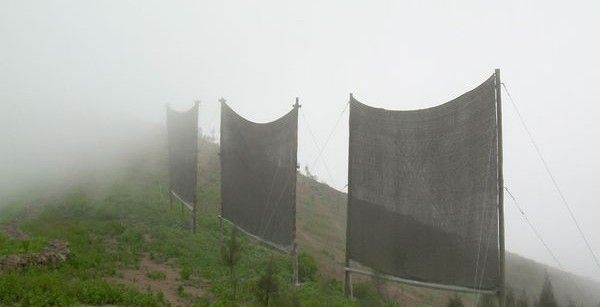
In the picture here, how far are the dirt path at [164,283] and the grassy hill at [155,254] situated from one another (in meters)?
0.03

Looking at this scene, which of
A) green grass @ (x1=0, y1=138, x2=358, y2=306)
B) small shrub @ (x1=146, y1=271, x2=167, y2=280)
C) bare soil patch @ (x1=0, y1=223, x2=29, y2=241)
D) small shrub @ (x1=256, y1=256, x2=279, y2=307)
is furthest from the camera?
bare soil patch @ (x1=0, y1=223, x2=29, y2=241)

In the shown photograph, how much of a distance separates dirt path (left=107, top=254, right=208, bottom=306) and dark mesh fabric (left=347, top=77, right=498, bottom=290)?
4.04 m

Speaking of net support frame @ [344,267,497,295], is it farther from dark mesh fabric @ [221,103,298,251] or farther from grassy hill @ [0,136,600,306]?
dark mesh fabric @ [221,103,298,251]

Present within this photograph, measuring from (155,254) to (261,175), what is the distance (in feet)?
14.2

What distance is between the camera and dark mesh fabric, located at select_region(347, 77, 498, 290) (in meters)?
8.89

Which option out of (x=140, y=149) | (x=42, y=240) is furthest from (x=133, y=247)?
(x=140, y=149)

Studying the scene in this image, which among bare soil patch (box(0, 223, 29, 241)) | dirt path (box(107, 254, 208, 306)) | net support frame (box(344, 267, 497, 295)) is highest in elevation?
bare soil patch (box(0, 223, 29, 241))

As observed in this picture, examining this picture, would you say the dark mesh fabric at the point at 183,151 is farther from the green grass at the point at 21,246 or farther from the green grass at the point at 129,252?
the green grass at the point at 21,246

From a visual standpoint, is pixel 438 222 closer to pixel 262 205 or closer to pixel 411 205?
pixel 411 205

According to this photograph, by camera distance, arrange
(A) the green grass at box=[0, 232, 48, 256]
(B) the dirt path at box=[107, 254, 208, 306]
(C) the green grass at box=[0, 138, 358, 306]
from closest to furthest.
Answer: (C) the green grass at box=[0, 138, 358, 306], (B) the dirt path at box=[107, 254, 208, 306], (A) the green grass at box=[0, 232, 48, 256]

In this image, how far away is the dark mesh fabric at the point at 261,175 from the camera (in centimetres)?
1372

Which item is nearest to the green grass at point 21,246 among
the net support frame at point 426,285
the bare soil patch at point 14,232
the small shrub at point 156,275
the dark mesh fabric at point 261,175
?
the bare soil patch at point 14,232

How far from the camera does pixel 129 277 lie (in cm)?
1267

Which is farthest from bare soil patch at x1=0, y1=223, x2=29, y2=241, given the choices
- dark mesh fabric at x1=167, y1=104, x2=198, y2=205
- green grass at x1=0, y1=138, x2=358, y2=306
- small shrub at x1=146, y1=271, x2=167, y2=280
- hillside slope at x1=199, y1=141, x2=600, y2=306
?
hillside slope at x1=199, y1=141, x2=600, y2=306
